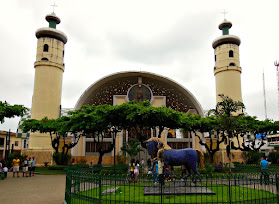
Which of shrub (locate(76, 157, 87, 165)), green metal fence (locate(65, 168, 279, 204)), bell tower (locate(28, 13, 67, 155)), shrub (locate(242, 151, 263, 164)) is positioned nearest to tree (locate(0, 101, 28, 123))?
green metal fence (locate(65, 168, 279, 204))

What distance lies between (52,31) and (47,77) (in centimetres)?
531

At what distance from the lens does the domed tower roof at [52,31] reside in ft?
95.4

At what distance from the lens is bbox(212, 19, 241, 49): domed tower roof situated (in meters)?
31.1

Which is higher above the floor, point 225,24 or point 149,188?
point 225,24

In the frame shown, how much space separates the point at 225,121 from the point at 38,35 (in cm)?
2318

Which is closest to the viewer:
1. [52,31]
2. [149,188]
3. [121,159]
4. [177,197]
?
[149,188]

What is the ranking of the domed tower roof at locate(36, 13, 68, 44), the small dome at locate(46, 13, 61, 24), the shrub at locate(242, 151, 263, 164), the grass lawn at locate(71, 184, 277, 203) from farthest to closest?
the small dome at locate(46, 13, 61, 24)
the domed tower roof at locate(36, 13, 68, 44)
the shrub at locate(242, 151, 263, 164)
the grass lawn at locate(71, 184, 277, 203)

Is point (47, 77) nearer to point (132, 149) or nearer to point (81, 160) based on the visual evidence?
point (81, 160)

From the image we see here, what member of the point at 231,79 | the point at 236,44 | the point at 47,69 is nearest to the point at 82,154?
the point at 47,69

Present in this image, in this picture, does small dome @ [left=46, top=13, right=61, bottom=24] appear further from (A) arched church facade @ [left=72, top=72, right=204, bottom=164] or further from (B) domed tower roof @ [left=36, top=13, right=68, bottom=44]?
(A) arched church facade @ [left=72, top=72, right=204, bottom=164]

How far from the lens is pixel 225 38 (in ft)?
102

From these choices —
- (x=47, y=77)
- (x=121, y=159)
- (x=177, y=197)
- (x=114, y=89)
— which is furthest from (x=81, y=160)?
(x=177, y=197)

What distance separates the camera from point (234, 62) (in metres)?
30.8

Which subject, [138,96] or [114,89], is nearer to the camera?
[138,96]
